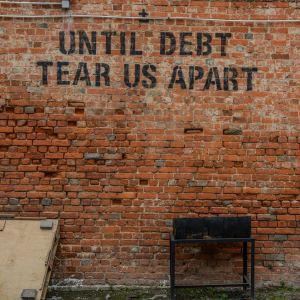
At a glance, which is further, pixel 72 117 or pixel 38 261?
pixel 72 117

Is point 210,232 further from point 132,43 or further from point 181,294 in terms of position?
point 132,43

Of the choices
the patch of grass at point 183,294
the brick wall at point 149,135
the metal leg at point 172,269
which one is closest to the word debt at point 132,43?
the brick wall at point 149,135

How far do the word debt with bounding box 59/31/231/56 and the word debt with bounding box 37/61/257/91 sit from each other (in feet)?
0.57

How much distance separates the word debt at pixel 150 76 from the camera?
4922mm

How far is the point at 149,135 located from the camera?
16.3 feet

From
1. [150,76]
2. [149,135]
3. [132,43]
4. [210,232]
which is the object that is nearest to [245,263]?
[210,232]

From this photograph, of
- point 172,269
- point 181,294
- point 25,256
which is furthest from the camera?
point 181,294

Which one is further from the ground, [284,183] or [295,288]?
[284,183]

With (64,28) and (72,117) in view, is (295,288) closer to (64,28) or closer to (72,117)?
(72,117)

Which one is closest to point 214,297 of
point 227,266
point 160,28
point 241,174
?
point 227,266

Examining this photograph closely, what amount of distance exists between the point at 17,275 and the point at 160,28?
3.12 m

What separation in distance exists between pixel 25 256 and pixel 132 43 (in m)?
2.65

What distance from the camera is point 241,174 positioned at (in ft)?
16.4

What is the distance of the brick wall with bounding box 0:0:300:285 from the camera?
4.91 metres
